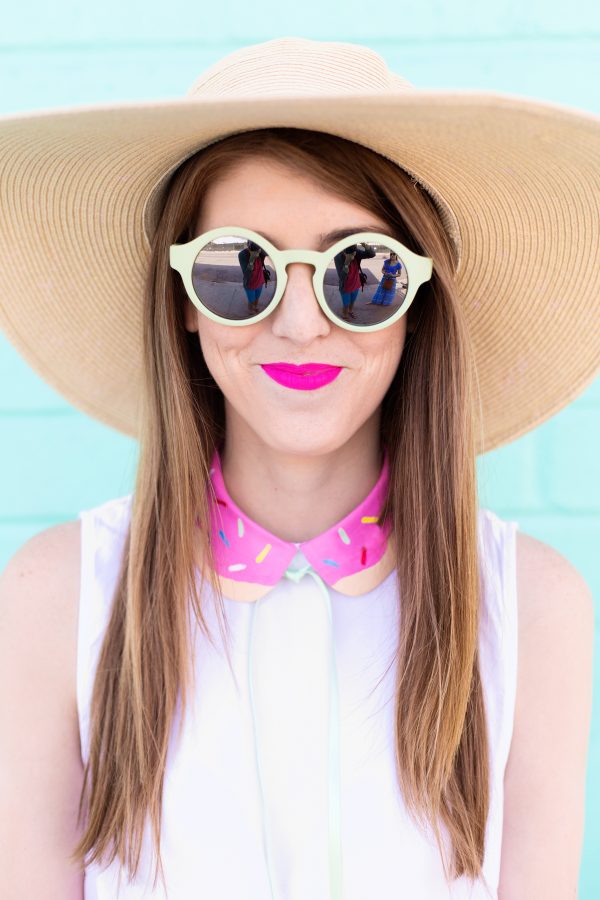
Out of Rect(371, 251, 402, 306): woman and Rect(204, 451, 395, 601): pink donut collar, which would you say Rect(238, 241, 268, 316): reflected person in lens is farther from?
Rect(204, 451, 395, 601): pink donut collar

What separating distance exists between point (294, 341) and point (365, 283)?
12 centimetres

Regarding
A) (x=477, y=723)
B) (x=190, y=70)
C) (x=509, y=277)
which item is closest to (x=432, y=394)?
(x=509, y=277)

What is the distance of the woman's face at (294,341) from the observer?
1.33 m

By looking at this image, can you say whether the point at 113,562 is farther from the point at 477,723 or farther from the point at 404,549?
the point at 477,723

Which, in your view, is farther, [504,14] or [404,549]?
[504,14]

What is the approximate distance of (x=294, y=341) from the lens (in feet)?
4.42

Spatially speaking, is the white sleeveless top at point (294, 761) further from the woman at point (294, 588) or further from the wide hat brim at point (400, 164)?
the wide hat brim at point (400, 164)

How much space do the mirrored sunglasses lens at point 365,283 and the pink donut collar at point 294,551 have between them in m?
0.35

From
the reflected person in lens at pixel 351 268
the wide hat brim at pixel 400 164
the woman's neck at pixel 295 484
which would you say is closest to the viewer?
the wide hat brim at pixel 400 164

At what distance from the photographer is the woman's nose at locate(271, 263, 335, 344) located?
4.32 ft

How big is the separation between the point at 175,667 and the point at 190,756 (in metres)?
0.13

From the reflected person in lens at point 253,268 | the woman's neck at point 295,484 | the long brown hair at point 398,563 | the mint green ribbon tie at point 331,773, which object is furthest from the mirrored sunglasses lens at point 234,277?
the mint green ribbon tie at point 331,773

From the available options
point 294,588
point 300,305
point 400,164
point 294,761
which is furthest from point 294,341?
point 294,761

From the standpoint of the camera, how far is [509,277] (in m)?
1.57
